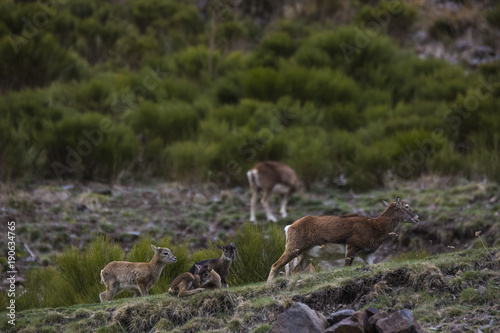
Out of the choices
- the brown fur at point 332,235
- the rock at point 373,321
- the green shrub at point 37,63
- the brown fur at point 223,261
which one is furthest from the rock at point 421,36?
the rock at point 373,321

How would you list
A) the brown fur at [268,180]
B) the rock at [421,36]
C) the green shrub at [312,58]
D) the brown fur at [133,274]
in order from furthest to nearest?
the rock at [421,36] → the green shrub at [312,58] → the brown fur at [268,180] → the brown fur at [133,274]

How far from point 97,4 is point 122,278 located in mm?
27092

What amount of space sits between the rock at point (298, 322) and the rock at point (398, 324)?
0.55m

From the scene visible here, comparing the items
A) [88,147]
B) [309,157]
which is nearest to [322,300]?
[309,157]

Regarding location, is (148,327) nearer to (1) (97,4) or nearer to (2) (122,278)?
(2) (122,278)

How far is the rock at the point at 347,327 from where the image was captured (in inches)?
215

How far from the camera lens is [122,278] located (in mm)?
7785

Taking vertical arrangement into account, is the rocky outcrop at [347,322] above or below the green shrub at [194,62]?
below

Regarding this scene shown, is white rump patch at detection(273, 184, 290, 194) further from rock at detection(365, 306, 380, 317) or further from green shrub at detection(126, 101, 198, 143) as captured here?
rock at detection(365, 306, 380, 317)

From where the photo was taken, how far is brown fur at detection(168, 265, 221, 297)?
6741 mm

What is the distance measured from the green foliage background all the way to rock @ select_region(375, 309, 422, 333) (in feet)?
35.6

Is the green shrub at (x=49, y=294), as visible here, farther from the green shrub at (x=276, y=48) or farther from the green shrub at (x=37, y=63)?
the green shrub at (x=276, y=48)

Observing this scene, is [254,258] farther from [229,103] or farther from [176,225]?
[229,103]

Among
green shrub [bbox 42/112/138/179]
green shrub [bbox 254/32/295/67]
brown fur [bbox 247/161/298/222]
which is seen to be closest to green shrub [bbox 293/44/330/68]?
green shrub [bbox 254/32/295/67]
